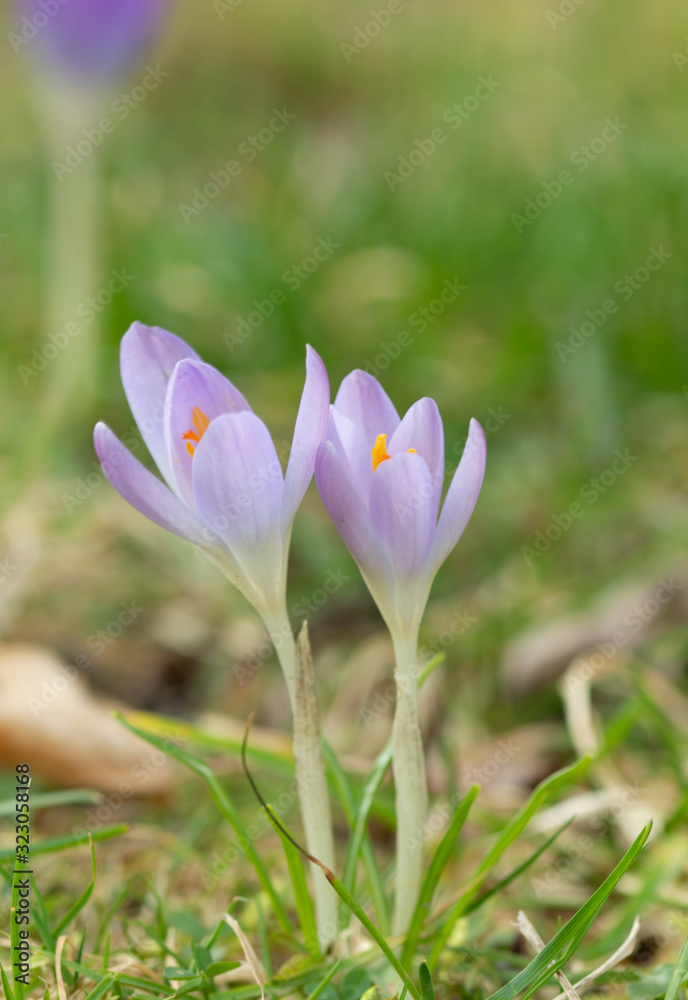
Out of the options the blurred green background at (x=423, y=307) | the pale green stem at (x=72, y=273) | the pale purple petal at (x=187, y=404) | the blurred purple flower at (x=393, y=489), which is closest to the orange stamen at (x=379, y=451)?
the blurred purple flower at (x=393, y=489)

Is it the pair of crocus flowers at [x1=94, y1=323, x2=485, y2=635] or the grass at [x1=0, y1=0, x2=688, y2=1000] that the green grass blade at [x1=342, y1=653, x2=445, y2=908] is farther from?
the pair of crocus flowers at [x1=94, y1=323, x2=485, y2=635]

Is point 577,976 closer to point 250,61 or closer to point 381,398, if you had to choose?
point 381,398

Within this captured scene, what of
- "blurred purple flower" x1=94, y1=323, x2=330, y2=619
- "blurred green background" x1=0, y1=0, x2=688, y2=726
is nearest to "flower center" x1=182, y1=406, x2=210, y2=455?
"blurred purple flower" x1=94, y1=323, x2=330, y2=619

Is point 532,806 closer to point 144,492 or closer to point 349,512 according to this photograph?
point 349,512

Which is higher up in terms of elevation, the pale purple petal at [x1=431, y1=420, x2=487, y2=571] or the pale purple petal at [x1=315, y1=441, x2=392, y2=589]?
the pale purple petal at [x1=431, y1=420, x2=487, y2=571]

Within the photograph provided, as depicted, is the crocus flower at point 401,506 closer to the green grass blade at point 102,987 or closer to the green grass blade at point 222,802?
the green grass blade at point 222,802
